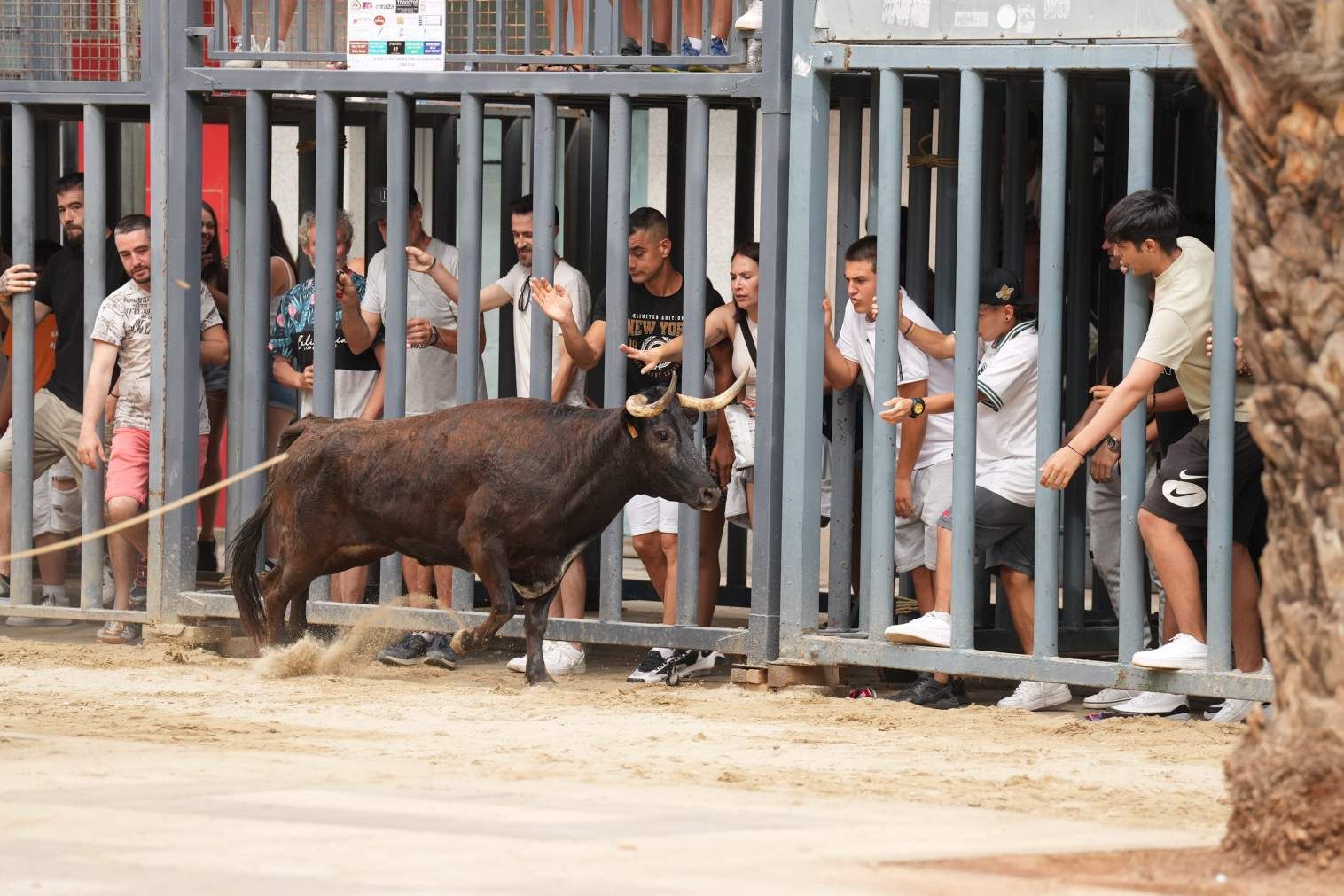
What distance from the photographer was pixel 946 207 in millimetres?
9586

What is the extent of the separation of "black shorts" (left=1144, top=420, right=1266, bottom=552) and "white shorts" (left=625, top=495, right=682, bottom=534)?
7.69 feet

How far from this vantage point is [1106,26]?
8.30 meters

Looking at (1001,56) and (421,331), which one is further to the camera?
(421,331)

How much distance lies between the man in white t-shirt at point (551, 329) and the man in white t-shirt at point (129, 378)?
1214 mm

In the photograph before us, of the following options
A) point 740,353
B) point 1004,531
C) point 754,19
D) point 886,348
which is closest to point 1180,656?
point 1004,531

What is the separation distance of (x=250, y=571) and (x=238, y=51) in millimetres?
2373

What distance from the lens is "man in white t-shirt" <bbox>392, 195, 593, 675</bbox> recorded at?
986 cm

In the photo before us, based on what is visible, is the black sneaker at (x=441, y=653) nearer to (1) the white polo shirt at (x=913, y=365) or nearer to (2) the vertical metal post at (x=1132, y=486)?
(1) the white polo shirt at (x=913, y=365)

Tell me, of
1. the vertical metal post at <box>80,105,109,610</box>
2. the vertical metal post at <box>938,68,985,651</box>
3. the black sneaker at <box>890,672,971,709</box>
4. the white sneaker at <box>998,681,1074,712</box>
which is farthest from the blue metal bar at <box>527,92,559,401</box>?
the white sneaker at <box>998,681,1074,712</box>

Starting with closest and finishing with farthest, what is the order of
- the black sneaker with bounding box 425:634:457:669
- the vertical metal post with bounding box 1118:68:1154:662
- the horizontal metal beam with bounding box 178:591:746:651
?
the vertical metal post with bounding box 1118:68:1154:662 < the horizontal metal beam with bounding box 178:591:746:651 < the black sneaker with bounding box 425:634:457:669

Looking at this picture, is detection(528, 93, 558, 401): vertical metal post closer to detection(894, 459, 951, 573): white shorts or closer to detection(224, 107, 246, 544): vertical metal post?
detection(224, 107, 246, 544): vertical metal post

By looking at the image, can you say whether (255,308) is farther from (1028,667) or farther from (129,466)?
(1028,667)

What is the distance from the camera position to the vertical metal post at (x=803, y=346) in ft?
29.6

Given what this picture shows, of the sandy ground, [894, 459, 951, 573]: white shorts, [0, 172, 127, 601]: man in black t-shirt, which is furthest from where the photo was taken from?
[0, 172, 127, 601]: man in black t-shirt
